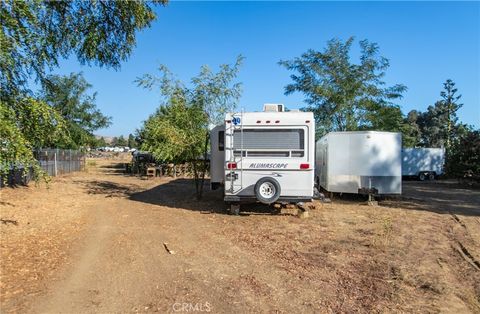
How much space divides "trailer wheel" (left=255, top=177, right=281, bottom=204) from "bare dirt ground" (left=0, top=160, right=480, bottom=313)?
0.63 metres

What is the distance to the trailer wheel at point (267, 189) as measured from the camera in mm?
10688

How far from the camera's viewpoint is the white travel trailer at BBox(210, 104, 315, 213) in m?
10.8

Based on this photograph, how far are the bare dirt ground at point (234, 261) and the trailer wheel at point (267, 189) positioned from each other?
632 millimetres

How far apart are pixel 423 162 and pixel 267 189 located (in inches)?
1053

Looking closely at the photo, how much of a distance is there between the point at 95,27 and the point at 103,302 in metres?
6.72

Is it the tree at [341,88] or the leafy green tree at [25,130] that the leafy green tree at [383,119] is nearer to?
the tree at [341,88]

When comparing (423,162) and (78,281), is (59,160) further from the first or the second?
(423,162)

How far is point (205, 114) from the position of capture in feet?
→ 49.1

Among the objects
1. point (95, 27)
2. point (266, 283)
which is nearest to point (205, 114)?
point (95, 27)

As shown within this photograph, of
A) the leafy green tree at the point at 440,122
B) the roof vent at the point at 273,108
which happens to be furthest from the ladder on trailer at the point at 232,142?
A: the leafy green tree at the point at 440,122

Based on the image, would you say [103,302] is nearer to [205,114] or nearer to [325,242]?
[325,242]

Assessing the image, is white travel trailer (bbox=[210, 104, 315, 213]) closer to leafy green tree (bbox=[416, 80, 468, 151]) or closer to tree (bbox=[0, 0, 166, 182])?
tree (bbox=[0, 0, 166, 182])

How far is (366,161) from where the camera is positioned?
48.9ft

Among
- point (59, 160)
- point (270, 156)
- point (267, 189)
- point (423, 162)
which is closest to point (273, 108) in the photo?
point (270, 156)
